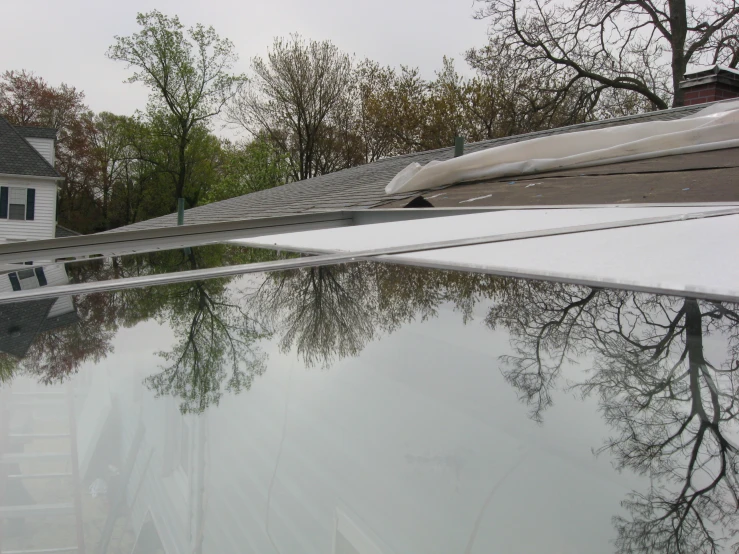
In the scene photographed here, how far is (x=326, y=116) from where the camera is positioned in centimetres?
2122

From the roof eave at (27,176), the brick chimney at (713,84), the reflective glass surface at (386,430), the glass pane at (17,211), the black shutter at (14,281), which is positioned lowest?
the reflective glass surface at (386,430)

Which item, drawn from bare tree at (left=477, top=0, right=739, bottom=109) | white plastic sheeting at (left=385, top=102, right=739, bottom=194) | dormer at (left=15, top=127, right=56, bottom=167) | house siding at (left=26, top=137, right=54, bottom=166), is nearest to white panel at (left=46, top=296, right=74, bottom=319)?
white plastic sheeting at (left=385, top=102, right=739, bottom=194)

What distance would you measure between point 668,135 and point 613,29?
1270cm

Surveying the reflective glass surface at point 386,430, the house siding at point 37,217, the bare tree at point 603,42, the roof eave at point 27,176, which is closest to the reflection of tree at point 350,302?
the reflective glass surface at point 386,430

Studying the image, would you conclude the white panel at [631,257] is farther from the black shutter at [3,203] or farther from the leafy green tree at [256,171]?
the black shutter at [3,203]

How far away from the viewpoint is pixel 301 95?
21.0 metres

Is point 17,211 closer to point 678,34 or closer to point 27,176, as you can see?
point 27,176

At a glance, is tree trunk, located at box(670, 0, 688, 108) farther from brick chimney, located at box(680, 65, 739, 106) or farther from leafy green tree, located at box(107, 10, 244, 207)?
leafy green tree, located at box(107, 10, 244, 207)

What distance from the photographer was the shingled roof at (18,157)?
1920 centimetres

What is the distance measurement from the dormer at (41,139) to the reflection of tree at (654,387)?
77.0 ft

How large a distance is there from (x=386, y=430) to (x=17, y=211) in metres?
22.7

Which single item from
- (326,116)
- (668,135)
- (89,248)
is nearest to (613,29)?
(326,116)

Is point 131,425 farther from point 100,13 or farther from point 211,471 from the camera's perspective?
point 100,13

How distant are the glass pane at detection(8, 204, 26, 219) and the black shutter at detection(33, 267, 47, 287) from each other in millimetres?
20940
